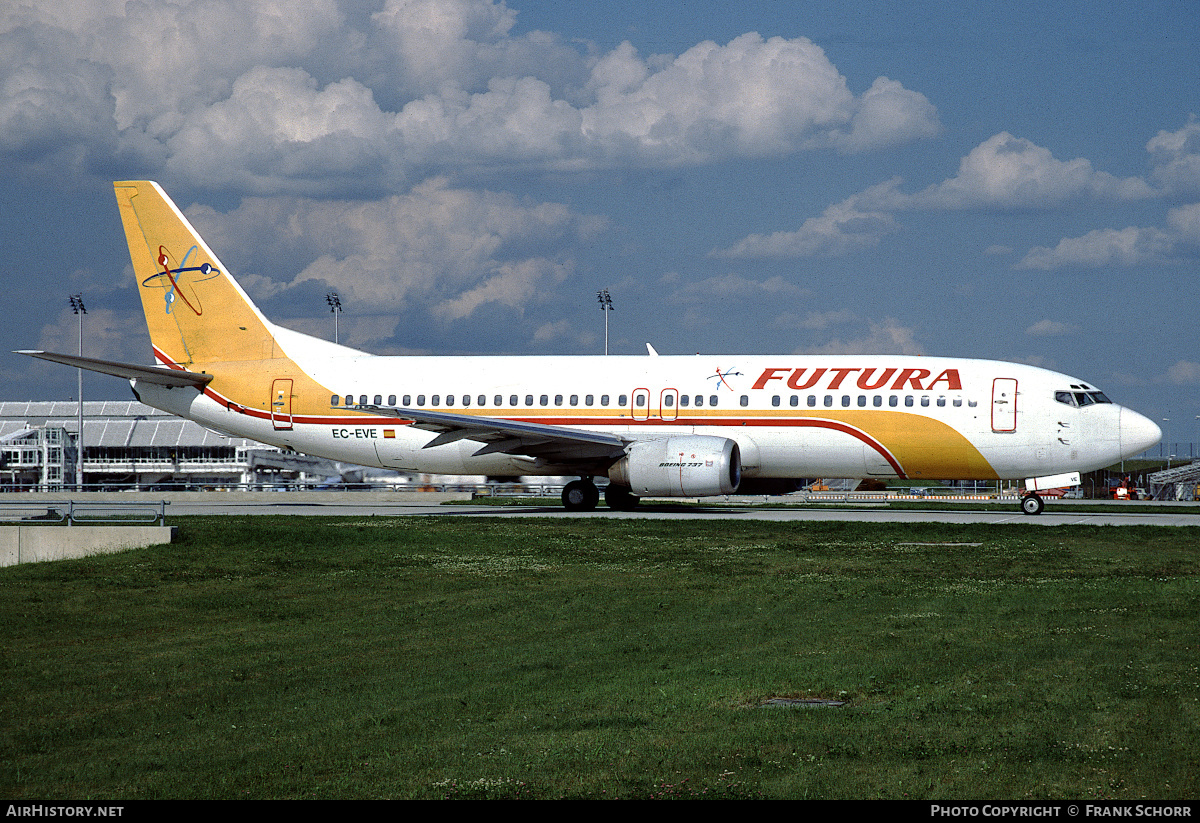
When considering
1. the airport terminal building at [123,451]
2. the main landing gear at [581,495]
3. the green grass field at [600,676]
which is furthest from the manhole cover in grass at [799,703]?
the airport terminal building at [123,451]

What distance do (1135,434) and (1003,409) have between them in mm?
3368

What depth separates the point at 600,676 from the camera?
11.2 m

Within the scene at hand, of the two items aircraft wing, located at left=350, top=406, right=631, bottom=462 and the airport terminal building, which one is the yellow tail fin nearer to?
aircraft wing, located at left=350, top=406, right=631, bottom=462

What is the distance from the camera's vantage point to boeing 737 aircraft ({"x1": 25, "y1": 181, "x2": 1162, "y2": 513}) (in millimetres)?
31406

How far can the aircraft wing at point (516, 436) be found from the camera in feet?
105

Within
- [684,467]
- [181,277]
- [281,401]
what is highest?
[181,277]

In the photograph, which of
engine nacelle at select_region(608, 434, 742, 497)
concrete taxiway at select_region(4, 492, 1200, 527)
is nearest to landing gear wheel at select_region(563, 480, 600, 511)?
concrete taxiway at select_region(4, 492, 1200, 527)

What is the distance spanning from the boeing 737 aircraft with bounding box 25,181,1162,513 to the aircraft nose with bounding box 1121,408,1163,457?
0.15 feet

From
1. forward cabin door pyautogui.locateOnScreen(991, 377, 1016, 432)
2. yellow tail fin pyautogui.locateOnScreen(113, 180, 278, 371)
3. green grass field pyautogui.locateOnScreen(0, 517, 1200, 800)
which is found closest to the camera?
green grass field pyautogui.locateOnScreen(0, 517, 1200, 800)

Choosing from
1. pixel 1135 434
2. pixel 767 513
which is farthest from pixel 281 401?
pixel 1135 434

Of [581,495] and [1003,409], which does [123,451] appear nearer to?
[581,495]

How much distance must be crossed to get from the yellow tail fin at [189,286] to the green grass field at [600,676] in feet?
55.6
